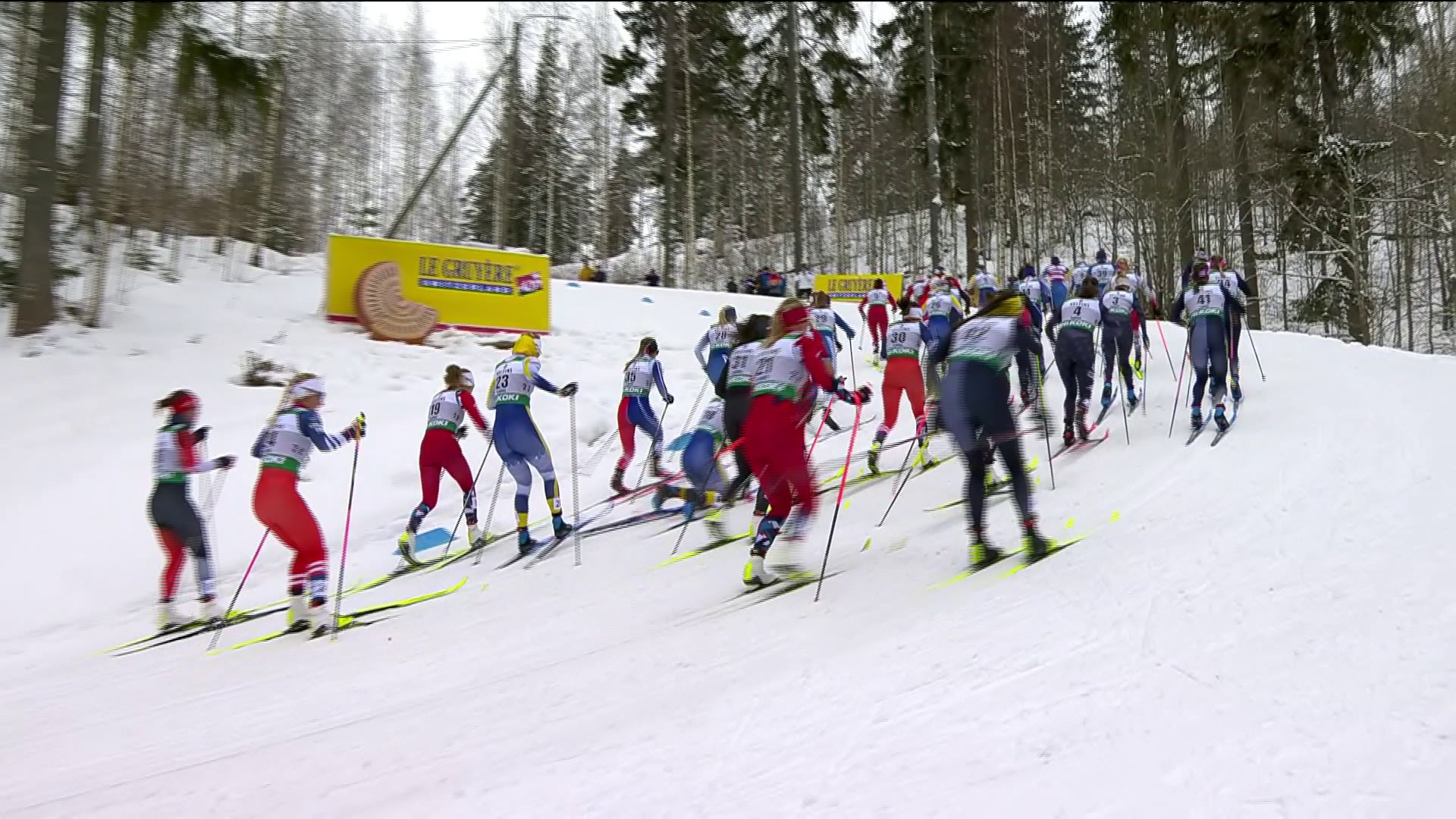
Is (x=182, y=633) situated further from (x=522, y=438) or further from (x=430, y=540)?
(x=522, y=438)

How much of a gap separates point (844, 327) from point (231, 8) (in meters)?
11.0

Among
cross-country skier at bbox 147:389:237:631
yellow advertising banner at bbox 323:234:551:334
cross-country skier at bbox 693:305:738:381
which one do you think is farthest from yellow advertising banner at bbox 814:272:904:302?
cross-country skier at bbox 147:389:237:631

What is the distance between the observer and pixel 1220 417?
A: 28.4 feet

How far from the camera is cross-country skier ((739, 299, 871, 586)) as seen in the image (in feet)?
17.7

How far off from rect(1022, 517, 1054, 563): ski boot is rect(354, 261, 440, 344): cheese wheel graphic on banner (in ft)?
39.3

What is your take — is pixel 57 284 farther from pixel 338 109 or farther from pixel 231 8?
pixel 338 109

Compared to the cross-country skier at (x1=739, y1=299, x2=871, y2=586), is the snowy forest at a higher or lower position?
higher

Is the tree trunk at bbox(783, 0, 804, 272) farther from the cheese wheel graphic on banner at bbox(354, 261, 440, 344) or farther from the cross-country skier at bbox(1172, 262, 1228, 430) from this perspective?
the cross-country skier at bbox(1172, 262, 1228, 430)

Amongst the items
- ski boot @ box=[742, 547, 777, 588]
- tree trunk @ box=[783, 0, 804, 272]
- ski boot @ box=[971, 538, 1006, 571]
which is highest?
tree trunk @ box=[783, 0, 804, 272]

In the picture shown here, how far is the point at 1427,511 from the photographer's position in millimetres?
5246

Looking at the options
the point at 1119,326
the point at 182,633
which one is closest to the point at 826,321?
the point at 1119,326

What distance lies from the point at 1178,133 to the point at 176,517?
24248mm

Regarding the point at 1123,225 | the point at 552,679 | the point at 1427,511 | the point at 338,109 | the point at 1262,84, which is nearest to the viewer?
the point at 552,679

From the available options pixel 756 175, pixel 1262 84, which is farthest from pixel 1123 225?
pixel 756 175
